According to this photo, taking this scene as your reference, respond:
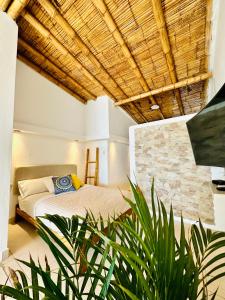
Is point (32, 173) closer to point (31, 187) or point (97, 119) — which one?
point (31, 187)

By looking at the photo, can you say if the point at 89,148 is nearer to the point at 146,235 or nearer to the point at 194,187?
the point at 194,187

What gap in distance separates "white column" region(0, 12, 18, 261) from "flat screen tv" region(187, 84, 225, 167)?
6.73ft

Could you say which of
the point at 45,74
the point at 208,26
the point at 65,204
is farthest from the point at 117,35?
the point at 65,204

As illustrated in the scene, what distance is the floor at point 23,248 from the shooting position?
178 centimetres

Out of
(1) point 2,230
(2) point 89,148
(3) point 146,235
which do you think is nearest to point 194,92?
(2) point 89,148

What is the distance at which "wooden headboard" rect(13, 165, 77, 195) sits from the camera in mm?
3088

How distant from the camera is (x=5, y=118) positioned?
6.29 feet

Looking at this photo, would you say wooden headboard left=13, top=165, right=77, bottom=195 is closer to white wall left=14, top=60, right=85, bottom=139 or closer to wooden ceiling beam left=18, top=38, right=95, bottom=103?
white wall left=14, top=60, right=85, bottom=139

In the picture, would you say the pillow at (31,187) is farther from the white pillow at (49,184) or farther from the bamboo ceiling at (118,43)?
the bamboo ceiling at (118,43)

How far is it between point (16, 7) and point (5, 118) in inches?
63.4

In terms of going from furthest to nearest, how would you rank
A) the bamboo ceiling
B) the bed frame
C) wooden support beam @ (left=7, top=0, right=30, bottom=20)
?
the bed frame, the bamboo ceiling, wooden support beam @ (left=7, top=0, right=30, bottom=20)

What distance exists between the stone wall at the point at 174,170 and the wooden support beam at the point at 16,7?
3.05 meters

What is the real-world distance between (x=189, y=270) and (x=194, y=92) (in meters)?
4.88

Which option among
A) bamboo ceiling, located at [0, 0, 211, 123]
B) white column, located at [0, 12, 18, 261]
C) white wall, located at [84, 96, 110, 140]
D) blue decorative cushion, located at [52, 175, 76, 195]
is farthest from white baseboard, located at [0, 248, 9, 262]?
white wall, located at [84, 96, 110, 140]
